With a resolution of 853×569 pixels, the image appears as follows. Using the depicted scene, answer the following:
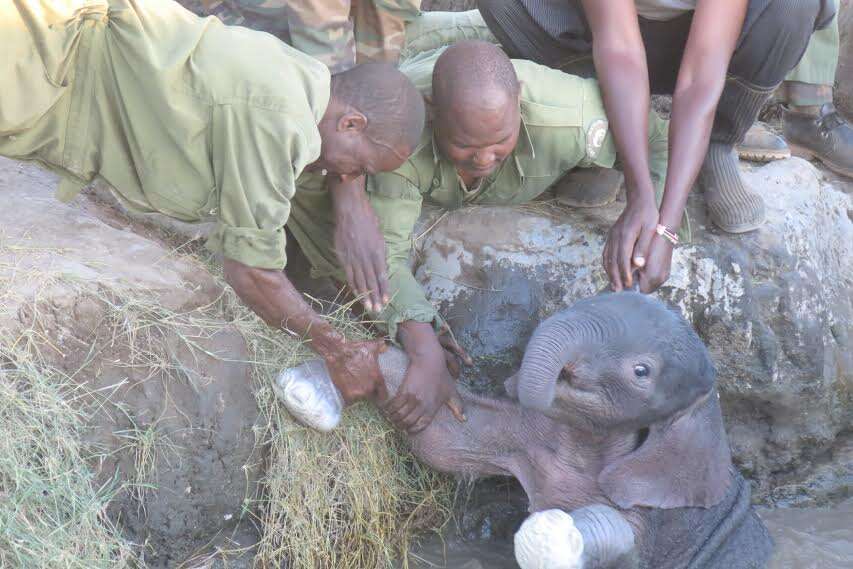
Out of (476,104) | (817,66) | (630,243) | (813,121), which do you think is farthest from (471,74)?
(813,121)

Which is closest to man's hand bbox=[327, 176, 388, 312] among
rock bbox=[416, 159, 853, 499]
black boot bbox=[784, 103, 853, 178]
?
rock bbox=[416, 159, 853, 499]

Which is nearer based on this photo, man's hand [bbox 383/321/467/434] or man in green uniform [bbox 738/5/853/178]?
man's hand [bbox 383/321/467/434]

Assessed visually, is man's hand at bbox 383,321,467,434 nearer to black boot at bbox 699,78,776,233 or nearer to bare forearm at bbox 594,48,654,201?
bare forearm at bbox 594,48,654,201

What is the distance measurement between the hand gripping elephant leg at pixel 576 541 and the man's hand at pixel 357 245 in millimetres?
881

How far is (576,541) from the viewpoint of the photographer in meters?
2.99

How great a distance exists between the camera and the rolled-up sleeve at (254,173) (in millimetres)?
2930

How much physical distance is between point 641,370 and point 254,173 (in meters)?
1.25

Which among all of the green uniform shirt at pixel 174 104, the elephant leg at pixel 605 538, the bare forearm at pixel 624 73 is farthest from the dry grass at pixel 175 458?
the bare forearm at pixel 624 73

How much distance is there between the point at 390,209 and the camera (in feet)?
11.8

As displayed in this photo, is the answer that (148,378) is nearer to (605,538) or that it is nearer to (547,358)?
(547,358)

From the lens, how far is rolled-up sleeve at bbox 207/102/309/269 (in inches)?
115

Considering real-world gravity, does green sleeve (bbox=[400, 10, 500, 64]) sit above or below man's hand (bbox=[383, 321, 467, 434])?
above

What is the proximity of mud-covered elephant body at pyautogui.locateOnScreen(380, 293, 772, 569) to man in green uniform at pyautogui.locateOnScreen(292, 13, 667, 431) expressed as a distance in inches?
5.6

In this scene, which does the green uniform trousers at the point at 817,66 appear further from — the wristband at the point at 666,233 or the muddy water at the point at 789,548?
the muddy water at the point at 789,548
